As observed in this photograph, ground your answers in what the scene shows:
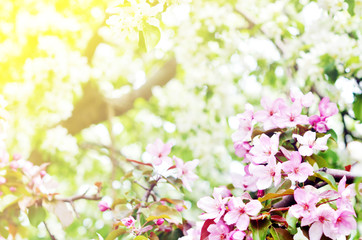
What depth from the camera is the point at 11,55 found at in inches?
113

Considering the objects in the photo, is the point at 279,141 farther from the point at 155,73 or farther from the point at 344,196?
the point at 155,73

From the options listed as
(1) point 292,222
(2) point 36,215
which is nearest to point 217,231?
(1) point 292,222

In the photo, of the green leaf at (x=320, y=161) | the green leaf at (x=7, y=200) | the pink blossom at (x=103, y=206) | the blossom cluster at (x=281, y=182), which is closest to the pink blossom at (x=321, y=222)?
the blossom cluster at (x=281, y=182)

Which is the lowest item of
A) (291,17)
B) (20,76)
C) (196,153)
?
(196,153)

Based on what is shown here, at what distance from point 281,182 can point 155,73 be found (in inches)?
118

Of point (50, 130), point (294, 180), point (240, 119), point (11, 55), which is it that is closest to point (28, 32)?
point (11, 55)

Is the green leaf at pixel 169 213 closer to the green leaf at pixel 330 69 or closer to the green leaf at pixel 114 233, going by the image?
the green leaf at pixel 114 233

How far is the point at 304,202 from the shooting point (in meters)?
0.91

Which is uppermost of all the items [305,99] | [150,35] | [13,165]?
[150,35]

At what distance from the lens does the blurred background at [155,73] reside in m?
1.94

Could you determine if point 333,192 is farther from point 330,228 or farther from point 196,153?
point 196,153

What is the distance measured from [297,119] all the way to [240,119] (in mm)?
163

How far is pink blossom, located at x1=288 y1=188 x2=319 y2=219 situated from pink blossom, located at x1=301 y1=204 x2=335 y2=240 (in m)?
0.01

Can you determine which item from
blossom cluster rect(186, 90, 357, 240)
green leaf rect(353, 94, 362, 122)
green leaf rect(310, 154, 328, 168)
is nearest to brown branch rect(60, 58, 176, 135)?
green leaf rect(353, 94, 362, 122)
